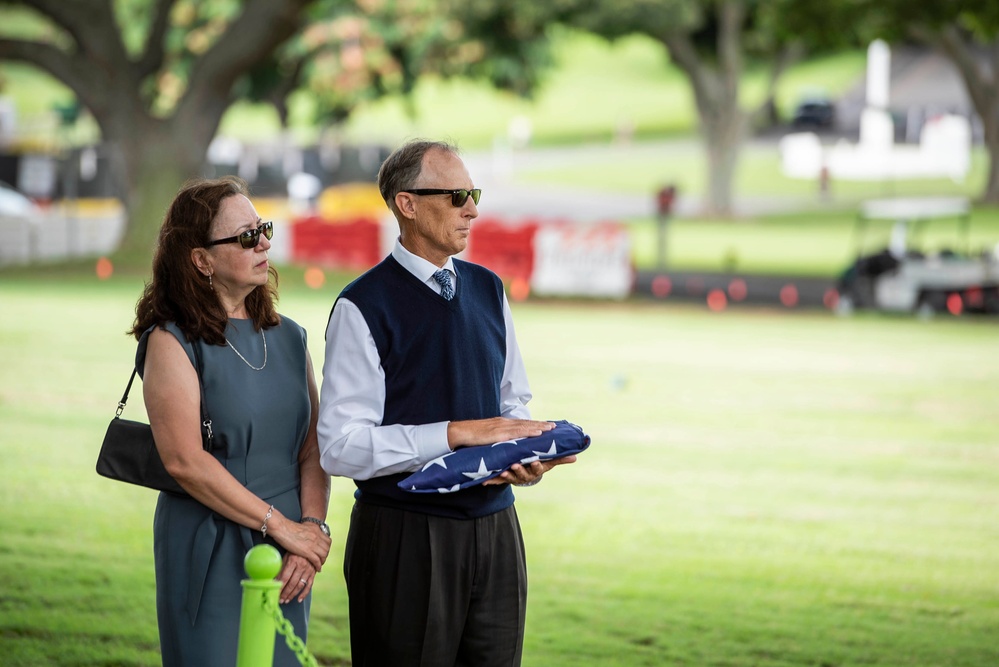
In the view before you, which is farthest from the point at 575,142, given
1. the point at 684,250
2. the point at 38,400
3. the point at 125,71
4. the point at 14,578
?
the point at 14,578

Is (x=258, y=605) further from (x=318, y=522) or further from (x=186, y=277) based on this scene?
(x=186, y=277)

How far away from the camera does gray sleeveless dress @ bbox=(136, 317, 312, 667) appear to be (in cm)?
372

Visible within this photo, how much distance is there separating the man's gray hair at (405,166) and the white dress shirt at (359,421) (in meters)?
0.39

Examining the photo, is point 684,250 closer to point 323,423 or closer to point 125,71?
point 125,71

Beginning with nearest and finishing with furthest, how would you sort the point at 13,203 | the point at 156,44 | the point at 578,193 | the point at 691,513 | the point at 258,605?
the point at 258,605
the point at 691,513
the point at 156,44
the point at 13,203
the point at 578,193

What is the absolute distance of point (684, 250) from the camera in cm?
3359

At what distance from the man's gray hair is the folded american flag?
777 millimetres

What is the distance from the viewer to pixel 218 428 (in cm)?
371

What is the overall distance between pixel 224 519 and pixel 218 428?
0.27 m

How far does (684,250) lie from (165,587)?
30.5 m

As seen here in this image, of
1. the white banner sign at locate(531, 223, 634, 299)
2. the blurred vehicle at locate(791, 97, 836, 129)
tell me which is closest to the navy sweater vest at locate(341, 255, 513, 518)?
the white banner sign at locate(531, 223, 634, 299)

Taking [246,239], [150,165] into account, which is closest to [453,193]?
[246,239]

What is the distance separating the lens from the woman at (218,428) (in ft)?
12.0

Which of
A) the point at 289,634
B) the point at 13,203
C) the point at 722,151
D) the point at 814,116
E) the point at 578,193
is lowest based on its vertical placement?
the point at 289,634
